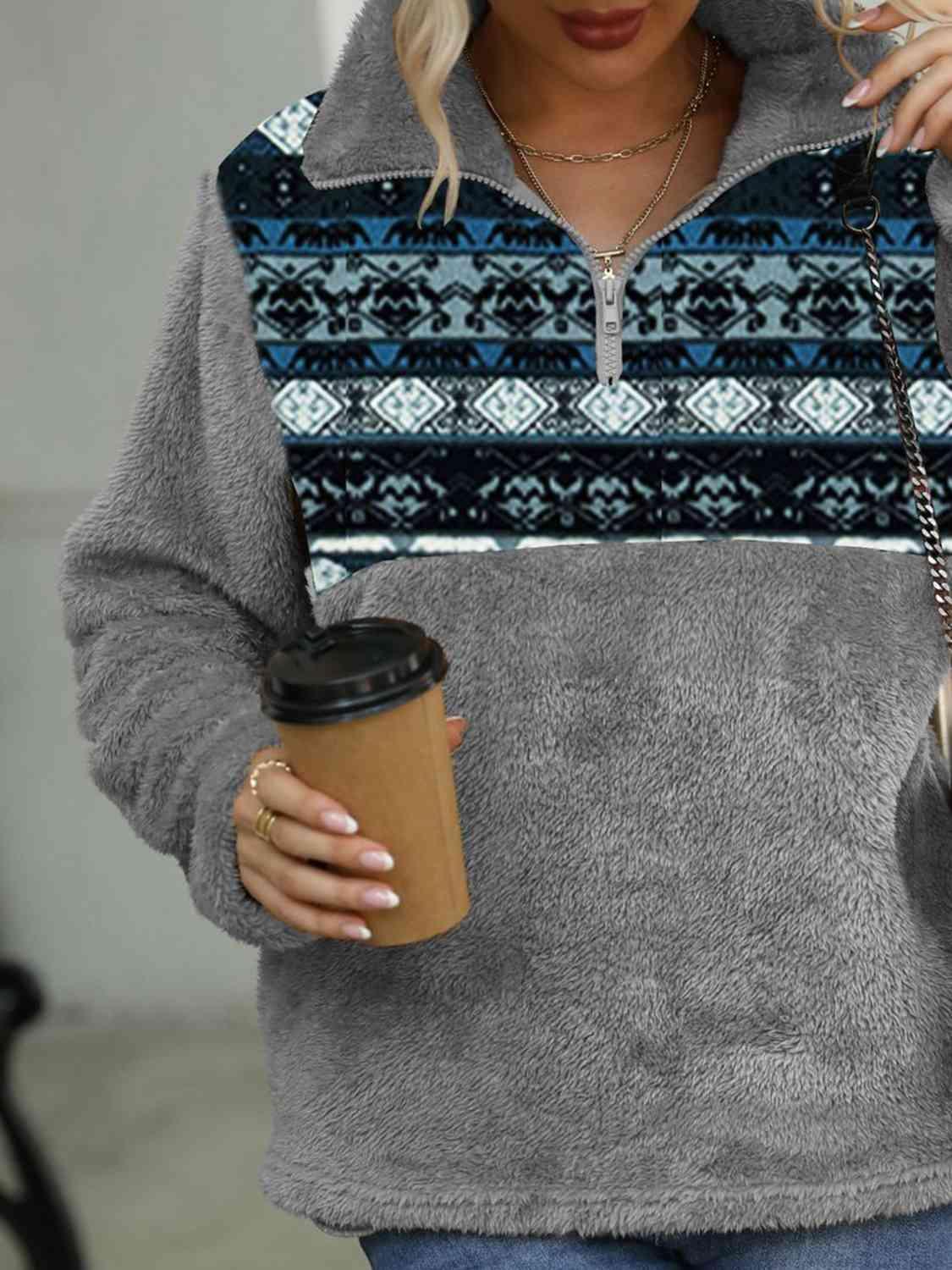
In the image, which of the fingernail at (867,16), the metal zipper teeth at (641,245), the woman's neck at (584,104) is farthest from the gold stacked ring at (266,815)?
the fingernail at (867,16)

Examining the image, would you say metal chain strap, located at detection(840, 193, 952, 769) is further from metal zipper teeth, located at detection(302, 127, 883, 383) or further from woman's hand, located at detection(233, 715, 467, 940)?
woman's hand, located at detection(233, 715, 467, 940)

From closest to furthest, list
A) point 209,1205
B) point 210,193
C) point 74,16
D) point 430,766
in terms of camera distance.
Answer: point 430,766 → point 210,193 → point 74,16 → point 209,1205

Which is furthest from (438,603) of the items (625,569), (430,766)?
(430,766)

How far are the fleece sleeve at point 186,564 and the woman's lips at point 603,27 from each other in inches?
10.2

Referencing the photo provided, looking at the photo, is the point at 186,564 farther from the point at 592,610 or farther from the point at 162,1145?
the point at 162,1145

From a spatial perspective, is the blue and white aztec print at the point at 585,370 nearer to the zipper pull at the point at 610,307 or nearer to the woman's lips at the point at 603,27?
the zipper pull at the point at 610,307

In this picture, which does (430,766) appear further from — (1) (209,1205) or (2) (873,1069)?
(1) (209,1205)

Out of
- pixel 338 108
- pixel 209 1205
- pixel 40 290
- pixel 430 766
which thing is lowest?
pixel 209 1205

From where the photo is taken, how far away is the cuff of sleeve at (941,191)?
104cm

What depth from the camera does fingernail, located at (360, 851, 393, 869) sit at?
0.84 meters

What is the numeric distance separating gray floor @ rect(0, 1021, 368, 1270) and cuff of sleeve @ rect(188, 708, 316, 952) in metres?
1.38

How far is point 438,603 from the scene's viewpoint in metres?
1.06

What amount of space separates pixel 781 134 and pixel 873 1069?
59 centimetres

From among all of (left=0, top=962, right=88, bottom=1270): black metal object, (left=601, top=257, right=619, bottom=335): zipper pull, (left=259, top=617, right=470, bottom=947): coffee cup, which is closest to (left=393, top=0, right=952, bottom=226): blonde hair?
(left=601, top=257, right=619, bottom=335): zipper pull
